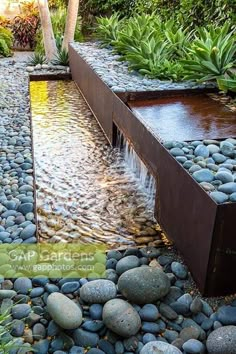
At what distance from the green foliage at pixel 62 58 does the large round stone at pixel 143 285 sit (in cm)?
671

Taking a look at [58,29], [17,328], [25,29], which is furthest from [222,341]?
[25,29]

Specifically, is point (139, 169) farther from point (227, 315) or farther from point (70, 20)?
point (70, 20)

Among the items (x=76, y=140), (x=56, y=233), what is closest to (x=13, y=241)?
(x=56, y=233)

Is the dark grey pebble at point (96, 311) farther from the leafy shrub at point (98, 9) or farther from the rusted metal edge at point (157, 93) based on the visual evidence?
the leafy shrub at point (98, 9)

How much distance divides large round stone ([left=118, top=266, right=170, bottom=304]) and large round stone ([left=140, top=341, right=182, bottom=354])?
286 millimetres

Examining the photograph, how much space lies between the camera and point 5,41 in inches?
391

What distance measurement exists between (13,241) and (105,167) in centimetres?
144

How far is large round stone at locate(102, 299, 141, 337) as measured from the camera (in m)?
1.95

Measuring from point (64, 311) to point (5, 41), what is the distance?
9161mm

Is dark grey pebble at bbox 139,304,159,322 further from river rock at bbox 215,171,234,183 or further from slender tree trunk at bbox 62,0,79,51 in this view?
slender tree trunk at bbox 62,0,79,51

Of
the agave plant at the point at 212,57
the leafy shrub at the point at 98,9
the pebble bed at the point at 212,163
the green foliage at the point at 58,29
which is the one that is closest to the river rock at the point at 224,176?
the pebble bed at the point at 212,163

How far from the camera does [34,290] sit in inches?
87.9

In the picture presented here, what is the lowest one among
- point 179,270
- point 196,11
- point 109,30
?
point 179,270

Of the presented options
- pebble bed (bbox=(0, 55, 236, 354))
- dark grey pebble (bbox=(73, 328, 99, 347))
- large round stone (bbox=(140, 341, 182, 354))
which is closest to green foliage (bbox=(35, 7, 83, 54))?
pebble bed (bbox=(0, 55, 236, 354))
